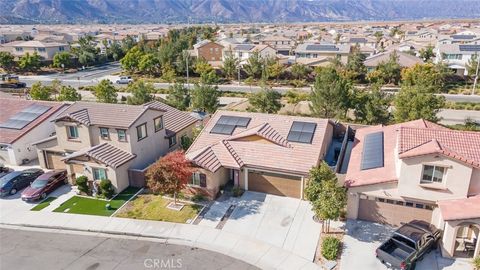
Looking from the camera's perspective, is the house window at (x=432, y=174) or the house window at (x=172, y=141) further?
the house window at (x=172, y=141)

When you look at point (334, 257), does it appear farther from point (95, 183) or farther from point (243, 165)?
point (95, 183)

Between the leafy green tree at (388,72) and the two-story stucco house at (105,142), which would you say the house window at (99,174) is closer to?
the two-story stucco house at (105,142)

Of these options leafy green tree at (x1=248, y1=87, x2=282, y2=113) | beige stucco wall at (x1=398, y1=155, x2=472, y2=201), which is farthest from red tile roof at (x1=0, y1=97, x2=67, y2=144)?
beige stucco wall at (x1=398, y1=155, x2=472, y2=201)

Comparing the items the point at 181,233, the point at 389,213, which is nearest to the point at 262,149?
the point at 181,233

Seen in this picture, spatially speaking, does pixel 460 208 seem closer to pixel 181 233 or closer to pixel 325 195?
pixel 325 195

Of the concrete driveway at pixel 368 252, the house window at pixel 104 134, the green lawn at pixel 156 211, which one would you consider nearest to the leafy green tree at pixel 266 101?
the house window at pixel 104 134

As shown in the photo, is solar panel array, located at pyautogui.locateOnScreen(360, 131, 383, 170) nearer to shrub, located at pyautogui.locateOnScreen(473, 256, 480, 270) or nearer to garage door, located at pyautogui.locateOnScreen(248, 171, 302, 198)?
garage door, located at pyautogui.locateOnScreen(248, 171, 302, 198)

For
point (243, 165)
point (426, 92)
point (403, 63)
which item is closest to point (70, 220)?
point (243, 165)
